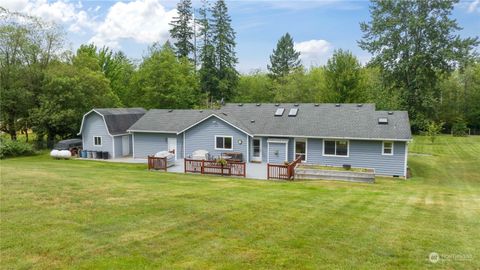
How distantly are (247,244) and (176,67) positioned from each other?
35.5 meters

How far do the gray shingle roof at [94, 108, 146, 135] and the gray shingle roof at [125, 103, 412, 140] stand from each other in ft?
4.94

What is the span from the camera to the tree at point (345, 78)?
3541 cm

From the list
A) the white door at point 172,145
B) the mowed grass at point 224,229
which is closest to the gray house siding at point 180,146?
the white door at point 172,145

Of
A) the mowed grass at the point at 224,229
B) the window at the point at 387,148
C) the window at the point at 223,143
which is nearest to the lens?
the mowed grass at the point at 224,229

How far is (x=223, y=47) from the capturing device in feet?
155

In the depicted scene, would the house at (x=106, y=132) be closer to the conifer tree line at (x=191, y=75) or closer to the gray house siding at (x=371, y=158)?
the conifer tree line at (x=191, y=75)

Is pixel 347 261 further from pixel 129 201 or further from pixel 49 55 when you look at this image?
pixel 49 55

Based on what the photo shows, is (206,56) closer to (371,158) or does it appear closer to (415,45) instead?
(415,45)

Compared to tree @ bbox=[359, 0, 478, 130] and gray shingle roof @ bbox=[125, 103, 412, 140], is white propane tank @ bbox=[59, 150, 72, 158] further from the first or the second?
tree @ bbox=[359, 0, 478, 130]

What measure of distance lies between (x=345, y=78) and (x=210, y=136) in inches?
729

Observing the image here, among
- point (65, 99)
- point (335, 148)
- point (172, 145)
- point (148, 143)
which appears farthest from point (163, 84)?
point (335, 148)

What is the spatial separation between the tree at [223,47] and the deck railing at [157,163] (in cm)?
2690

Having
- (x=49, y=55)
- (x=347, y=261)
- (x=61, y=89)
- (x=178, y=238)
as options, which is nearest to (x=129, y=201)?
(x=178, y=238)

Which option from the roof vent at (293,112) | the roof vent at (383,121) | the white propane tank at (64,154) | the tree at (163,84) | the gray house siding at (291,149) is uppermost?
the tree at (163,84)
